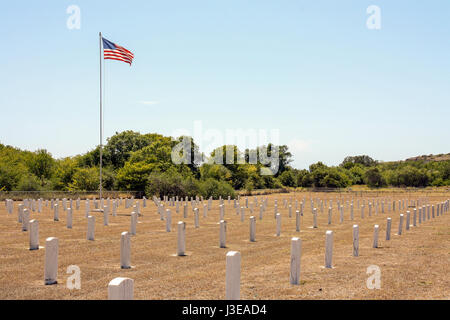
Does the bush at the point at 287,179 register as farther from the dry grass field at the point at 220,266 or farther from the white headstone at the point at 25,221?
the white headstone at the point at 25,221

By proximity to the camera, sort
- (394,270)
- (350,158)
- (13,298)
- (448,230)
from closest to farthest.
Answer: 1. (13,298)
2. (394,270)
3. (448,230)
4. (350,158)

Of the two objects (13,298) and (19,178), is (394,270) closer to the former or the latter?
(13,298)

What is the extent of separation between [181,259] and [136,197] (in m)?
57.5

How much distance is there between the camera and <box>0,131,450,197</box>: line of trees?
223 feet

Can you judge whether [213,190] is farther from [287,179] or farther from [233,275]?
[233,275]

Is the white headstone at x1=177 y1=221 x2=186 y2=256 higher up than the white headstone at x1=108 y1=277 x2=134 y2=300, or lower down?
lower down

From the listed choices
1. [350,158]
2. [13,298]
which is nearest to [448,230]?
[13,298]

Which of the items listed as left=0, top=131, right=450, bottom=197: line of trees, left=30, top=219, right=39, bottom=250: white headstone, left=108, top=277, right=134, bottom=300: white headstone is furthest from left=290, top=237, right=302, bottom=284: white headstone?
left=0, top=131, right=450, bottom=197: line of trees

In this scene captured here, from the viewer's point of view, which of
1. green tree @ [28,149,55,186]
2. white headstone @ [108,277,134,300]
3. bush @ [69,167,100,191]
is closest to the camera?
white headstone @ [108,277,134,300]

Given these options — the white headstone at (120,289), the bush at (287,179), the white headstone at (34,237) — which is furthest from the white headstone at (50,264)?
the bush at (287,179)

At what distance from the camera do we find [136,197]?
7144 centimetres

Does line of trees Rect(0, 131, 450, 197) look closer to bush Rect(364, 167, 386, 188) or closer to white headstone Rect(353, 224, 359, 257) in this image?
bush Rect(364, 167, 386, 188)
